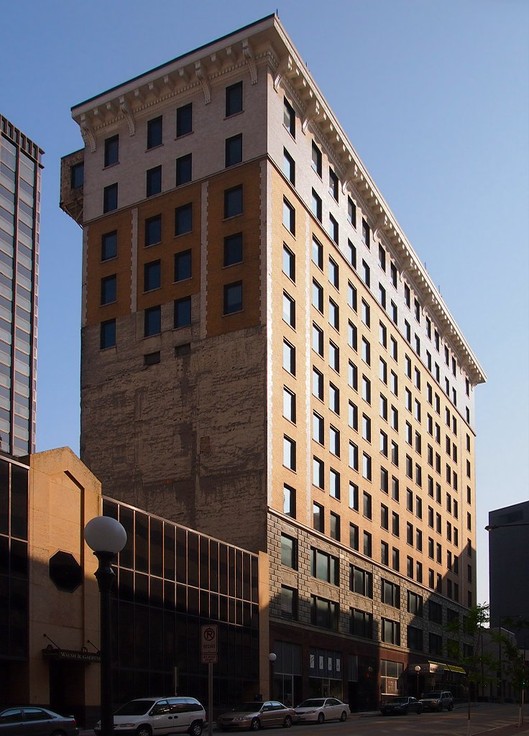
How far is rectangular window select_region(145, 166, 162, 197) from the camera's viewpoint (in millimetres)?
65625

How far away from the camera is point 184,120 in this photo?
65625mm

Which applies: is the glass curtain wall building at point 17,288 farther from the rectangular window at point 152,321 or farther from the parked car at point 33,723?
the parked car at point 33,723

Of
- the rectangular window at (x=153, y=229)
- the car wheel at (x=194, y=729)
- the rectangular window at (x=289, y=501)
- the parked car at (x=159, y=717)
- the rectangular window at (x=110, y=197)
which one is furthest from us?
the rectangular window at (x=110, y=197)

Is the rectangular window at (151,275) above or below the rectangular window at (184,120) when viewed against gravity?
below

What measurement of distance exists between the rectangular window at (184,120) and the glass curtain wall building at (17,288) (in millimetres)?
68064

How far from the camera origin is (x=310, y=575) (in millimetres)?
61031

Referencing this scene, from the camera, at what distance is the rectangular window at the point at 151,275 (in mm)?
64062

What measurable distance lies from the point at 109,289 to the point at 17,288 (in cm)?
6869

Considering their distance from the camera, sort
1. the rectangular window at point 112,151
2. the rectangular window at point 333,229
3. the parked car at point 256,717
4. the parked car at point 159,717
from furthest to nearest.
→ the rectangular window at point 333,229 → the rectangular window at point 112,151 → the parked car at point 256,717 → the parked car at point 159,717

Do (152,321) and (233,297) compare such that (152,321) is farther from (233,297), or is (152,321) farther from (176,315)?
(233,297)

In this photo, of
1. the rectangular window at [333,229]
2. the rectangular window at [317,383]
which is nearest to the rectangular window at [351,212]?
the rectangular window at [333,229]

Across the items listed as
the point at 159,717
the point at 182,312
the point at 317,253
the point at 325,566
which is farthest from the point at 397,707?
the point at 159,717

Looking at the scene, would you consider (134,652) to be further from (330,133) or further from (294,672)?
(330,133)

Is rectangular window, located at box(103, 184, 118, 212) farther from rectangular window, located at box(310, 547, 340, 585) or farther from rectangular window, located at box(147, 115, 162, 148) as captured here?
rectangular window, located at box(310, 547, 340, 585)
